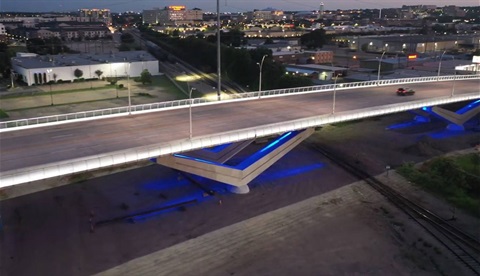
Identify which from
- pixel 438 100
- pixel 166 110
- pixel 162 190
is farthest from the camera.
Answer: pixel 438 100

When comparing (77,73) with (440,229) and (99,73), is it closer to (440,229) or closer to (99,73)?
(99,73)

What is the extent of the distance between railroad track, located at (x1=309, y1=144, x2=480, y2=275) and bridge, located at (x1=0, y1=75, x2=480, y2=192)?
580cm

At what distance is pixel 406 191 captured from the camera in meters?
30.9

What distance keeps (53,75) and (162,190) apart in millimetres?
53600

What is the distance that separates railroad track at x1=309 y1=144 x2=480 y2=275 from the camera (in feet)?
74.2

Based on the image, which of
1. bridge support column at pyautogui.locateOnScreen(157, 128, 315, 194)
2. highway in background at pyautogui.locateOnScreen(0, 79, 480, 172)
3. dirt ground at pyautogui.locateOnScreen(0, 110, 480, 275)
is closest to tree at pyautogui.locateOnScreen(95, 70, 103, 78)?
dirt ground at pyautogui.locateOnScreen(0, 110, 480, 275)

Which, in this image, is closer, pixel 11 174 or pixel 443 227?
pixel 11 174

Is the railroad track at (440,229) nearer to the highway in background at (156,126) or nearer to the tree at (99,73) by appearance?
the highway in background at (156,126)

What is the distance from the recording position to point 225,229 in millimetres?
24672

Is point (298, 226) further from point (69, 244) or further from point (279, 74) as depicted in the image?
point (279, 74)

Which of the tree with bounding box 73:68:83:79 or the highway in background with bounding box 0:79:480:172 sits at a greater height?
the highway in background with bounding box 0:79:480:172

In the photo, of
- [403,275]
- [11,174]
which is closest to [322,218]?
[403,275]

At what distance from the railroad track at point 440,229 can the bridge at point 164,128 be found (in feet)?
19.0

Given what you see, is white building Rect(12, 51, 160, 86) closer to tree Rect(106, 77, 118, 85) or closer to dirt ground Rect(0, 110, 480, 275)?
tree Rect(106, 77, 118, 85)
